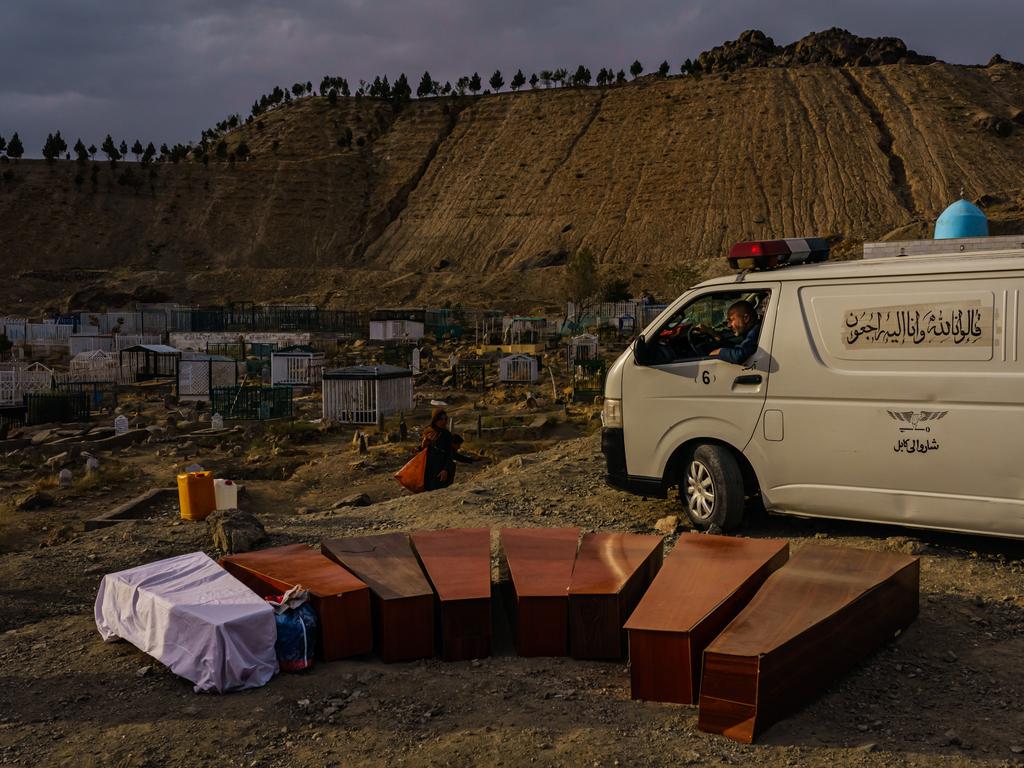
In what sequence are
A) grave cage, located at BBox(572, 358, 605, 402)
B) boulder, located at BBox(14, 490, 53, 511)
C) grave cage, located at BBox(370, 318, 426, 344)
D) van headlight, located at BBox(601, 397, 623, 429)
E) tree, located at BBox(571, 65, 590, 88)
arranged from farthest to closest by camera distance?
tree, located at BBox(571, 65, 590, 88), grave cage, located at BBox(370, 318, 426, 344), grave cage, located at BBox(572, 358, 605, 402), boulder, located at BBox(14, 490, 53, 511), van headlight, located at BBox(601, 397, 623, 429)

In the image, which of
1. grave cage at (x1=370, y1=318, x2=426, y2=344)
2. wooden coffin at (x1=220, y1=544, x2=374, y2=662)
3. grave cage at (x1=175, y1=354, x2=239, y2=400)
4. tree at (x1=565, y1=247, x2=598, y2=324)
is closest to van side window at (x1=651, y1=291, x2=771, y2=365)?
wooden coffin at (x1=220, y1=544, x2=374, y2=662)

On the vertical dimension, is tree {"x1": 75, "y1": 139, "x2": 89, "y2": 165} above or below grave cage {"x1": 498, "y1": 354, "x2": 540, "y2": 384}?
above

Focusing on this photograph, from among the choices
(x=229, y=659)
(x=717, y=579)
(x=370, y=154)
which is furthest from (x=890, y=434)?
(x=370, y=154)

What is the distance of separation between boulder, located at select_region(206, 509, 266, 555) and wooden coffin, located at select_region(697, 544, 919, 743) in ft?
13.8

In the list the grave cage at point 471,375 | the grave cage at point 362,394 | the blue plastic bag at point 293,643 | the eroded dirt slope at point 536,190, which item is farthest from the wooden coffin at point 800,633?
the eroded dirt slope at point 536,190

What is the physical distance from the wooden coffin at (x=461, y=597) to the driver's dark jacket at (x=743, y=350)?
7.72 feet

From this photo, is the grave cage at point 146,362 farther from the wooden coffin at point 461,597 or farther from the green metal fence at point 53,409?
the wooden coffin at point 461,597

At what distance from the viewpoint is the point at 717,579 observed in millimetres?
4977

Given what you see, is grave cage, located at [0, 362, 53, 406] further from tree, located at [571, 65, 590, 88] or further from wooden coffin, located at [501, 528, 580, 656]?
tree, located at [571, 65, 590, 88]

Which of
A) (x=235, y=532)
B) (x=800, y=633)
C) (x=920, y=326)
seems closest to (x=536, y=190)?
(x=235, y=532)

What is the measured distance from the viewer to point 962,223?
554 inches

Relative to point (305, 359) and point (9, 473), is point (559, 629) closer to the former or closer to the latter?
point (9, 473)

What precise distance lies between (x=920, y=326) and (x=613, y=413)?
2.53 metres

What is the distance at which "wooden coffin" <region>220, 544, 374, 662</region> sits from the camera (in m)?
4.96
